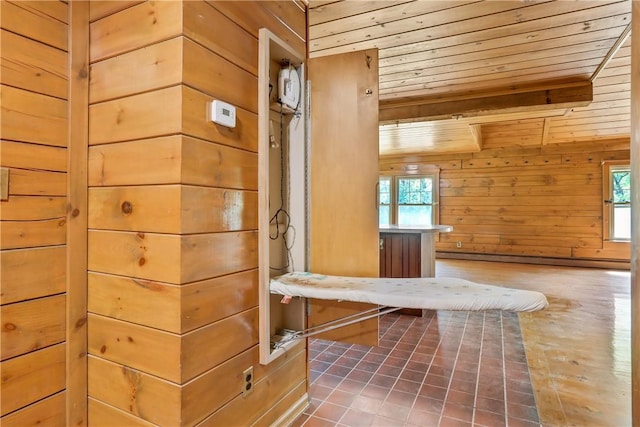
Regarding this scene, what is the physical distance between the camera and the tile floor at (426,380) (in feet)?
6.37

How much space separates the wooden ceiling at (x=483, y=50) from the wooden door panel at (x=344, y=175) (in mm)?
509

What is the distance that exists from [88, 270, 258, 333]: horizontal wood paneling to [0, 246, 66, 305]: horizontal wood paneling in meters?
0.12

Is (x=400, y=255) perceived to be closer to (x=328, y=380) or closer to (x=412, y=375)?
(x=412, y=375)

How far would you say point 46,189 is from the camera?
1.31 m

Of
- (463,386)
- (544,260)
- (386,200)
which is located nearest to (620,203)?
(544,260)

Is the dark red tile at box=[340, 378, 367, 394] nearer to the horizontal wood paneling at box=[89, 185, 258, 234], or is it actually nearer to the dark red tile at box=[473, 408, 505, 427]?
the dark red tile at box=[473, 408, 505, 427]

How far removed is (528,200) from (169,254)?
25.1ft

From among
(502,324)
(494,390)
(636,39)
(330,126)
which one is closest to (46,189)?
(330,126)

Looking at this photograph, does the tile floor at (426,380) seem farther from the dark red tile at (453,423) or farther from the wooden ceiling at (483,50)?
the wooden ceiling at (483,50)

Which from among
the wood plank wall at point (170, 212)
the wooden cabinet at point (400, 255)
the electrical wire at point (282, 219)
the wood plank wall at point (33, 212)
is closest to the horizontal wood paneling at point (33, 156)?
the wood plank wall at point (33, 212)

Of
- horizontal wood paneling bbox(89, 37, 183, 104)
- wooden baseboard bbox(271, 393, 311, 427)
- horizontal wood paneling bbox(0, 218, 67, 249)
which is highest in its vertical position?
horizontal wood paneling bbox(89, 37, 183, 104)

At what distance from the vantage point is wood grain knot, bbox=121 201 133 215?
4.28 feet

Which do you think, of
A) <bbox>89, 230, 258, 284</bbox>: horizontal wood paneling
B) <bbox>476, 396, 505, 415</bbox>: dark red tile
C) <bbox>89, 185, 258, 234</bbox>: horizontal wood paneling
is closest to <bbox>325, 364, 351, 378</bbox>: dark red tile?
<bbox>476, 396, 505, 415</bbox>: dark red tile

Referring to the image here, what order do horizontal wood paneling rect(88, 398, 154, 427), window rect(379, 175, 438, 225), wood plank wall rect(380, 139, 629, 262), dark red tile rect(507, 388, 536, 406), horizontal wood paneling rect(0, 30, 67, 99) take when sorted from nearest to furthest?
horizontal wood paneling rect(0, 30, 67, 99)
horizontal wood paneling rect(88, 398, 154, 427)
dark red tile rect(507, 388, 536, 406)
wood plank wall rect(380, 139, 629, 262)
window rect(379, 175, 438, 225)
